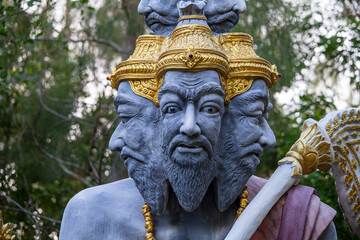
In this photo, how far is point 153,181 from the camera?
3037 millimetres

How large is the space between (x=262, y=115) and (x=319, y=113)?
2.47 meters

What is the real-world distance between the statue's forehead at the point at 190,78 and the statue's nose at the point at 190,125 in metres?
0.13

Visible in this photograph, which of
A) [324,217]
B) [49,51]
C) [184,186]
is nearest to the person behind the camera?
[184,186]

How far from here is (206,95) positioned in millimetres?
2953

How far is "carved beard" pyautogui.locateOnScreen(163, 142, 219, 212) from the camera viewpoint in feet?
9.53

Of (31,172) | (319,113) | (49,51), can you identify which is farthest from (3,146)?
(319,113)

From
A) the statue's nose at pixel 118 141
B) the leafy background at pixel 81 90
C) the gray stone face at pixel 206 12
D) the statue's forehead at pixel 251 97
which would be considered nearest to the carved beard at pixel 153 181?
the statue's nose at pixel 118 141

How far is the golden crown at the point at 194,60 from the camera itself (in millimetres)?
2979

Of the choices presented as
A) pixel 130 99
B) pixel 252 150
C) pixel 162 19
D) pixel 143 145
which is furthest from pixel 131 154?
pixel 162 19

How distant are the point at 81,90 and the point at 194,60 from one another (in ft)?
13.8

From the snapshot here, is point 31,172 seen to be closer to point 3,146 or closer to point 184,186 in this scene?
point 3,146

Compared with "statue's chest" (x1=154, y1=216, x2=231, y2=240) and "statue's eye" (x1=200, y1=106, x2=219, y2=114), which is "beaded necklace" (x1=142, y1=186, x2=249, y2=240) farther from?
"statue's eye" (x1=200, y1=106, x2=219, y2=114)

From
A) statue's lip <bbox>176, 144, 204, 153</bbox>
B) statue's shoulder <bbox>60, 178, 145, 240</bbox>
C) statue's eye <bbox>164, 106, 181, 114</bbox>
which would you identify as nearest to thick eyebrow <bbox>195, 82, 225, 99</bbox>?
statue's eye <bbox>164, 106, 181, 114</bbox>

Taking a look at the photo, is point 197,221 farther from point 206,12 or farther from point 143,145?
point 206,12
